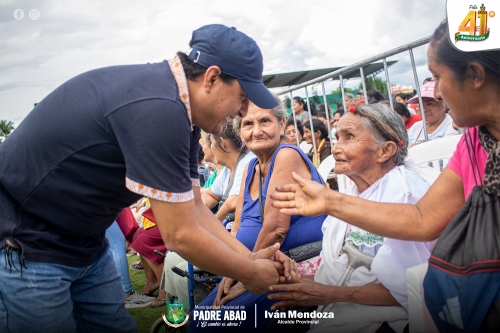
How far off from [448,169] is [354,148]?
2.29 ft

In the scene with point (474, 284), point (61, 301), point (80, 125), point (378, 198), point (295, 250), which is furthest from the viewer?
point (295, 250)

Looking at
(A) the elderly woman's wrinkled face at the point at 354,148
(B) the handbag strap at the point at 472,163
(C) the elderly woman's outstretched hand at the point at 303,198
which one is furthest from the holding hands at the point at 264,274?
(B) the handbag strap at the point at 472,163

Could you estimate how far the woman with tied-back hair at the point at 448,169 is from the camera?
5.28 ft

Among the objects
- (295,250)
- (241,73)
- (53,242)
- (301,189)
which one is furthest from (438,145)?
(53,242)

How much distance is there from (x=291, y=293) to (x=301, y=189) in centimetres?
68

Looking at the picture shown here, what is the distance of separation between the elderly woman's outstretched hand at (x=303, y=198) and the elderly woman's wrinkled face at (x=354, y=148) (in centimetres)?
64

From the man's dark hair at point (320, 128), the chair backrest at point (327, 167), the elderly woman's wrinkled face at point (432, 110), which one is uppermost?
the chair backrest at point (327, 167)

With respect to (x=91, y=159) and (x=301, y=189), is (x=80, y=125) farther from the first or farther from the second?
(x=301, y=189)

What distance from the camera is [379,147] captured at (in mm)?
2504

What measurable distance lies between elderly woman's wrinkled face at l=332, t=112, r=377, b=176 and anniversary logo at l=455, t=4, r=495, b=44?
0.93 meters

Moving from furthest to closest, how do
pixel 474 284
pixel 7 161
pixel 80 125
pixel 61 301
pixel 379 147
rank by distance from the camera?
pixel 379 147 < pixel 61 301 < pixel 7 161 < pixel 80 125 < pixel 474 284

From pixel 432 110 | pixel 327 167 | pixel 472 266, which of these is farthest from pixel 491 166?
pixel 432 110

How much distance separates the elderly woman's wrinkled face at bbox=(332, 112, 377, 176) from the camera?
98.5 inches

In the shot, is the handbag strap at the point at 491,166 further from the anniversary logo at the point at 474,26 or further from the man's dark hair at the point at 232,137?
the man's dark hair at the point at 232,137
